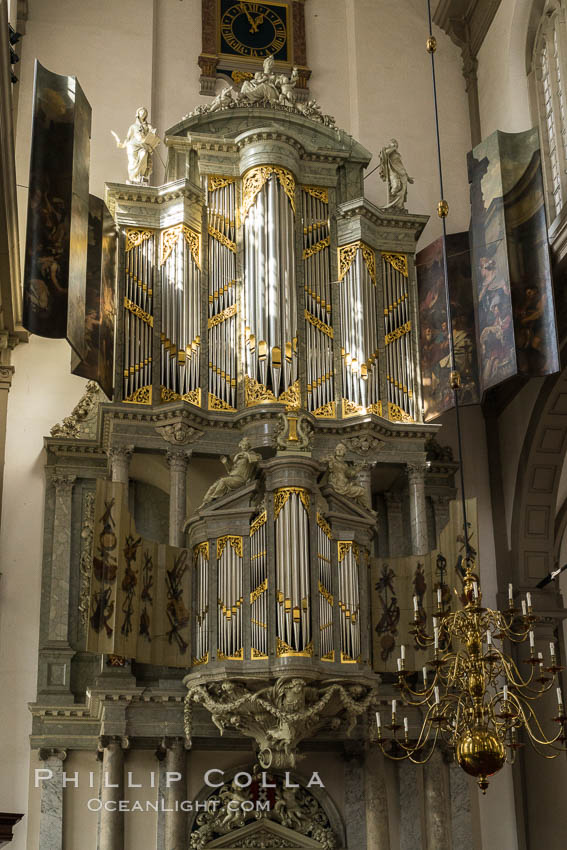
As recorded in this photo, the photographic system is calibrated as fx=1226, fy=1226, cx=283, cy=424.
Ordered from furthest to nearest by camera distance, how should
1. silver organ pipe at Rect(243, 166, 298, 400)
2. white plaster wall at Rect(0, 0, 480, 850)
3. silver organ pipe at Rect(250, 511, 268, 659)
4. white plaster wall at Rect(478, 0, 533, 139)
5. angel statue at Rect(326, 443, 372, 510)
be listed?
white plaster wall at Rect(478, 0, 533, 139) → white plaster wall at Rect(0, 0, 480, 850) → silver organ pipe at Rect(243, 166, 298, 400) → angel statue at Rect(326, 443, 372, 510) → silver organ pipe at Rect(250, 511, 268, 659)

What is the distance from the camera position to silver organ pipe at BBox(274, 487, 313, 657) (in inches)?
555

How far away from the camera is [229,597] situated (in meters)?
14.6

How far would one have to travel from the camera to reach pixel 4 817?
11.3 metres

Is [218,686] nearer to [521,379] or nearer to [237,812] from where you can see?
[237,812]

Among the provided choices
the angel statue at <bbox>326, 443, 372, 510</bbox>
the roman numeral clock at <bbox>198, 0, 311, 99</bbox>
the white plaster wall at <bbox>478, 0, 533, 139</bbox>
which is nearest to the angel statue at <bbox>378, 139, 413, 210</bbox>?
the white plaster wall at <bbox>478, 0, 533, 139</bbox>

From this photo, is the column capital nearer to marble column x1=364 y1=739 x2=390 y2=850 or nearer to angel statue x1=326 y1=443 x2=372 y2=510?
angel statue x1=326 y1=443 x2=372 y2=510

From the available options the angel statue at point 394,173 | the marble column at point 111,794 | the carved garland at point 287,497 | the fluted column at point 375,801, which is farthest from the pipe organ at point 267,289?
the fluted column at point 375,801

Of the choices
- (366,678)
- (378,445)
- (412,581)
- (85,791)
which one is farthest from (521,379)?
(85,791)

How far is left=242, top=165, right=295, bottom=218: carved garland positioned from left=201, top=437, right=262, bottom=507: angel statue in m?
4.09

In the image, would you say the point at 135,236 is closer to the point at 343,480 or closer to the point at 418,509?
the point at 343,480

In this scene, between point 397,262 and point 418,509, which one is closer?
point 418,509

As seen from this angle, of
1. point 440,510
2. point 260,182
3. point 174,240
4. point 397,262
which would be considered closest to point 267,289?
point 174,240

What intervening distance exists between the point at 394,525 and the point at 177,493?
333cm

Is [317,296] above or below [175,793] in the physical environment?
above
